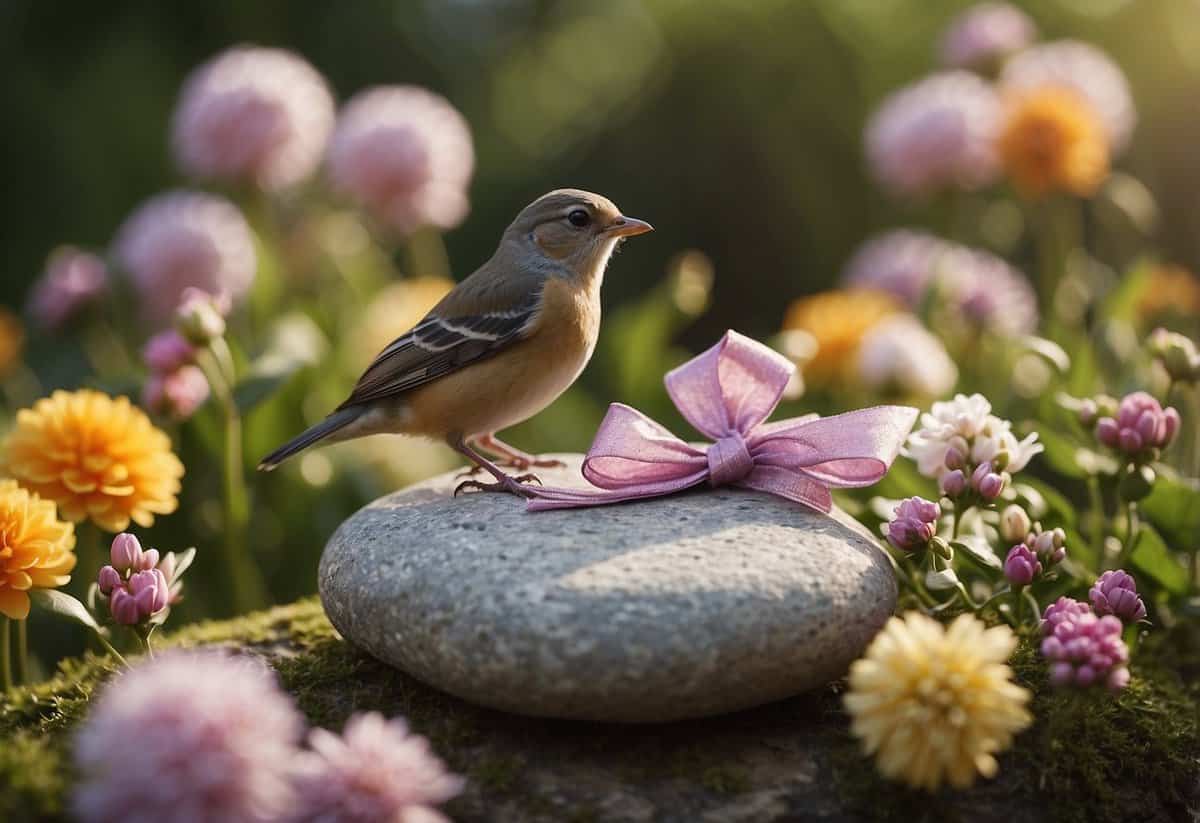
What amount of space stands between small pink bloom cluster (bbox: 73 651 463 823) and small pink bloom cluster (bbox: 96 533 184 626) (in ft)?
1.71

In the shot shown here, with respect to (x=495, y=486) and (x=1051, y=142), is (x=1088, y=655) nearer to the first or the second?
(x=495, y=486)

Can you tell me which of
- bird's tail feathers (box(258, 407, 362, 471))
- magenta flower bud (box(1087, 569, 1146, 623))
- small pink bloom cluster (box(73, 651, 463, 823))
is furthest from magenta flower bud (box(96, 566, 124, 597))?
magenta flower bud (box(1087, 569, 1146, 623))

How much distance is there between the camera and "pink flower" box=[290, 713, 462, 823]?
1556 mm

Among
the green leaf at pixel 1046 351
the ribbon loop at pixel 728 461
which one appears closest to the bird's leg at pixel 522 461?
the ribbon loop at pixel 728 461

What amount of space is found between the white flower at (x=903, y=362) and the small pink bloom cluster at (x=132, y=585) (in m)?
1.96

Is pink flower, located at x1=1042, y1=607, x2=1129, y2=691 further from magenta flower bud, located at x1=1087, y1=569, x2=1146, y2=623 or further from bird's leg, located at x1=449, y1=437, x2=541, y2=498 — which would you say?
bird's leg, located at x1=449, y1=437, x2=541, y2=498

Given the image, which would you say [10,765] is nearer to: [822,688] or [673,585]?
[673,585]

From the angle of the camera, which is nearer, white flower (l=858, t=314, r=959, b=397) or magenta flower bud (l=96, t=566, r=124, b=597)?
magenta flower bud (l=96, t=566, r=124, b=597)

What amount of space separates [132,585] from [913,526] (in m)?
1.38

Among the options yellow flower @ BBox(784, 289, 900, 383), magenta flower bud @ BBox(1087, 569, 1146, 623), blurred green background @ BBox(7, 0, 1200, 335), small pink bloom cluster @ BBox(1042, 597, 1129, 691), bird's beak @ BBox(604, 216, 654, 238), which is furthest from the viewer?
blurred green background @ BBox(7, 0, 1200, 335)

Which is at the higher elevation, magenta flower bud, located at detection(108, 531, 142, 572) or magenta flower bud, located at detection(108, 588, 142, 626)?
magenta flower bud, located at detection(108, 531, 142, 572)

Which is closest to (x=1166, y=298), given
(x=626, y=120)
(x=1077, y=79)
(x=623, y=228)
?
(x=1077, y=79)

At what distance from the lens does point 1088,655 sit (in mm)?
1804

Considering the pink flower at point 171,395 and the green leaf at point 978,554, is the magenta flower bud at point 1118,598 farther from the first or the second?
the pink flower at point 171,395
